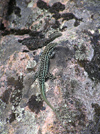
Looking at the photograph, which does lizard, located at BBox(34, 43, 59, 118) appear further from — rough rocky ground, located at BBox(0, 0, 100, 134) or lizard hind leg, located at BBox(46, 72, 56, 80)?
rough rocky ground, located at BBox(0, 0, 100, 134)

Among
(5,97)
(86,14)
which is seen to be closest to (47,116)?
(5,97)

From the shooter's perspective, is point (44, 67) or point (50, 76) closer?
point (50, 76)

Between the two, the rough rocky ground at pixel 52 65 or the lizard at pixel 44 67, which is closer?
the rough rocky ground at pixel 52 65

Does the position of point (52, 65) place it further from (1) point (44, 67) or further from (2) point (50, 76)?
(2) point (50, 76)

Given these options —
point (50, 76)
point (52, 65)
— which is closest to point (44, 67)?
point (52, 65)

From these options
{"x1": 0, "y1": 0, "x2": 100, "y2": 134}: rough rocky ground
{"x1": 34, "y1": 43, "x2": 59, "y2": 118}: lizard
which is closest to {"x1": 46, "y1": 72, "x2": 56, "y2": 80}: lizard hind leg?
{"x1": 34, "y1": 43, "x2": 59, "y2": 118}: lizard

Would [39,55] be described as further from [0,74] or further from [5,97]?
[5,97]

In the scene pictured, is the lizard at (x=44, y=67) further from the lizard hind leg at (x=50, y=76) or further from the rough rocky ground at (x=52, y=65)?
the rough rocky ground at (x=52, y=65)

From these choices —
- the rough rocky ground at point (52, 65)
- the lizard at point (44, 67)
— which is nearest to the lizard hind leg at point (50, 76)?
the lizard at point (44, 67)
